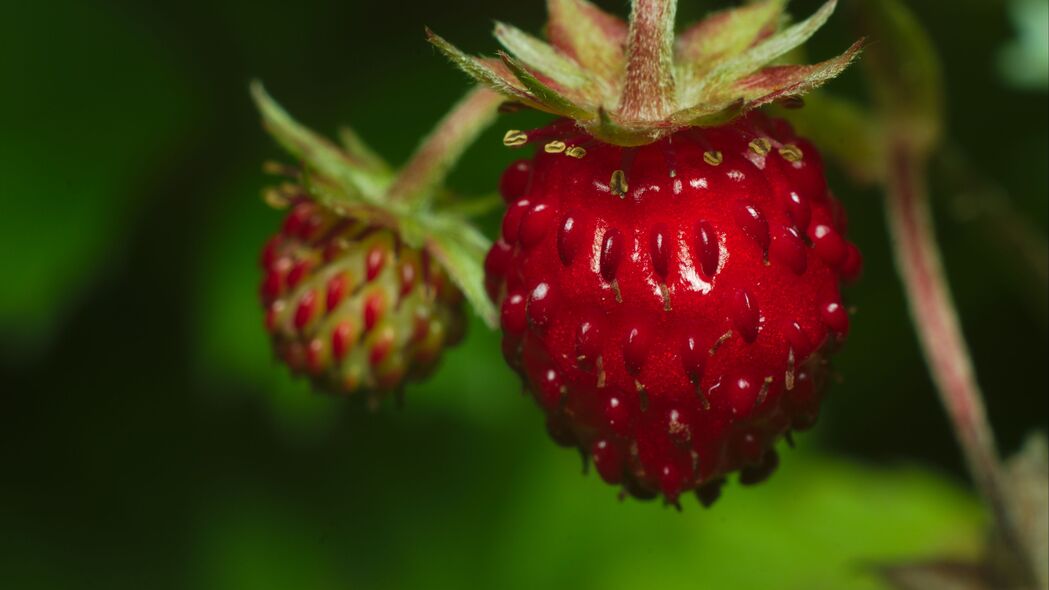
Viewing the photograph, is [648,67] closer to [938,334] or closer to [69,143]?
[938,334]

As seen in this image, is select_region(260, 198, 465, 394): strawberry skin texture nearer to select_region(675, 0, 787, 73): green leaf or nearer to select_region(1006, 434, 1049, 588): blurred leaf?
select_region(675, 0, 787, 73): green leaf

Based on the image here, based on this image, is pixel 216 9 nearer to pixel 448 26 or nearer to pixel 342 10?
pixel 342 10

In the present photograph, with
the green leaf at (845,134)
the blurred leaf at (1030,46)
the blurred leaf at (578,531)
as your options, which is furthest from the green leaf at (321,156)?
the blurred leaf at (1030,46)

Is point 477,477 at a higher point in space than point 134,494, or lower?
lower

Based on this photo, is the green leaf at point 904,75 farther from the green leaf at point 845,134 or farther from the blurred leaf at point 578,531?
the blurred leaf at point 578,531

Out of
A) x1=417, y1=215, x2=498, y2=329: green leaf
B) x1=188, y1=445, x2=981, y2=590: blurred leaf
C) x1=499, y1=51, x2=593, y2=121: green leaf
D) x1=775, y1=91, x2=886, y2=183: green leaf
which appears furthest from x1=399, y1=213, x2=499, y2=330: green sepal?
x1=188, y1=445, x2=981, y2=590: blurred leaf

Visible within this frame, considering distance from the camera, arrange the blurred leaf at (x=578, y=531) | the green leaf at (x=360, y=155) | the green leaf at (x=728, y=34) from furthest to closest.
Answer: the blurred leaf at (x=578, y=531), the green leaf at (x=360, y=155), the green leaf at (x=728, y=34)

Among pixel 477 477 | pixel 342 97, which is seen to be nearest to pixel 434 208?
pixel 342 97
